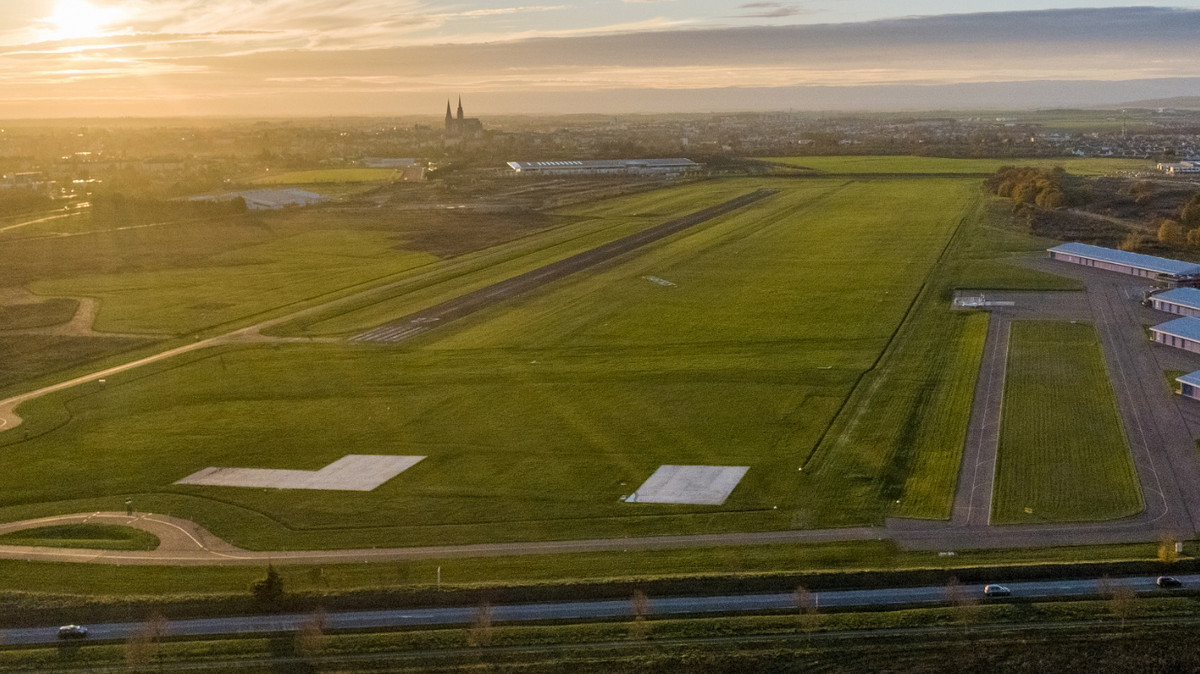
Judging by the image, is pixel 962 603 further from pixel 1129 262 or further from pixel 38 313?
pixel 38 313

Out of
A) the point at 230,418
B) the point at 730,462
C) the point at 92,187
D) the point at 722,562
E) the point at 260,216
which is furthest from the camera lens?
the point at 92,187

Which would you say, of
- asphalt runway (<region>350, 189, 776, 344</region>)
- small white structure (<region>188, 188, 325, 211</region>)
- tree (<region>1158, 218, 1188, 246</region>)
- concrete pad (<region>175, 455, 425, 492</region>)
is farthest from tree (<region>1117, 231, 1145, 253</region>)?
small white structure (<region>188, 188, 325, 211</region>)

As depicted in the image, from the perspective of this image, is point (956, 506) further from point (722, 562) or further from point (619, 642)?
point (619, 642)

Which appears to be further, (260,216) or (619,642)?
(260,216)

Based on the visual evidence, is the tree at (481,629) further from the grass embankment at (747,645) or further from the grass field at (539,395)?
the grass field at (539,395)

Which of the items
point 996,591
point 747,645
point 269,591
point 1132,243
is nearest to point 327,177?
point 1132,243

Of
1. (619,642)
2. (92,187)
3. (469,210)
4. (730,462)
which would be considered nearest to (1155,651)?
(619,642)

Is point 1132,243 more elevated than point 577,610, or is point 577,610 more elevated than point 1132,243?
point 1132,243

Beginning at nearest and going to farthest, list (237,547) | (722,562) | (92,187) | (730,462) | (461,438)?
(722,562) < (237,547) < (730,462) < (461,438) < (92,187)
